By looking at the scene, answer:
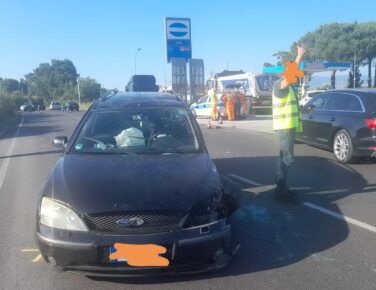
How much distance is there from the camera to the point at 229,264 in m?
4.04

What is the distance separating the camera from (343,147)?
30.4 ft

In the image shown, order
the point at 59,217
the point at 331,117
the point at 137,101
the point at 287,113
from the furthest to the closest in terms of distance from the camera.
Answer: the point at 331,117 → the point at 287,113 → the point at 137,101 → the point at 59,217

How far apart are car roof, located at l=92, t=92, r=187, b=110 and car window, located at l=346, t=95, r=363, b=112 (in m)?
4.73

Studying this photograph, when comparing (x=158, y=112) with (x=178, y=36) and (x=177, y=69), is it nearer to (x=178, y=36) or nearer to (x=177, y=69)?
(x=178, y=36)

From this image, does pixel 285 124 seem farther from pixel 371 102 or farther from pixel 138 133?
pixel 371 102

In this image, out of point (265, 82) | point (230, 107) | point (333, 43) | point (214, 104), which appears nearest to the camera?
point (230, 107)

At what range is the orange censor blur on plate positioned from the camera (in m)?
3.38

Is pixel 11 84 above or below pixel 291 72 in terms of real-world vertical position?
above

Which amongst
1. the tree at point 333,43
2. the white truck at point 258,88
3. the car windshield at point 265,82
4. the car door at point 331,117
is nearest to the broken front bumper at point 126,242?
the car door at point 331,117

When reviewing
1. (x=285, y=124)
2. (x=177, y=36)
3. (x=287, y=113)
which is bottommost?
(x=285, y=124)

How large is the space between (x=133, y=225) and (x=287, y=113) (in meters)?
3.53

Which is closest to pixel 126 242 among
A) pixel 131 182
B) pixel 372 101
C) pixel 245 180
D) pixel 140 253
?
pixel 140 253

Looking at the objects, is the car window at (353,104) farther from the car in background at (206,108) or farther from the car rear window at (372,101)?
the car in background at (206,108)

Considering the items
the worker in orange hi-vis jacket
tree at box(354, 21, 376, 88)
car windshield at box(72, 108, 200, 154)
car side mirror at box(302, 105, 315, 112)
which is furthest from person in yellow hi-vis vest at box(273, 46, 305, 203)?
tree at box(354, 21, 376, 88)
